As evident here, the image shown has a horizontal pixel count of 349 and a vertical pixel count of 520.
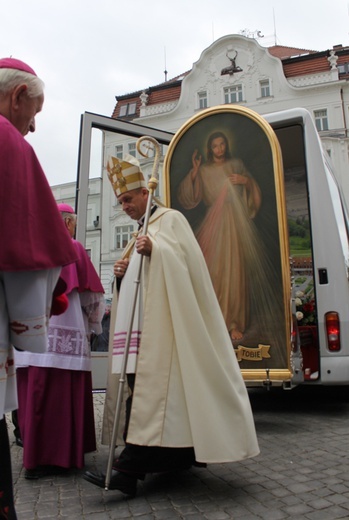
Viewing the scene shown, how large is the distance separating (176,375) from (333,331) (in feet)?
8.68

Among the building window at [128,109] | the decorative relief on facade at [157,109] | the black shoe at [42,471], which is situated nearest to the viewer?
the black shoe at [42,471]

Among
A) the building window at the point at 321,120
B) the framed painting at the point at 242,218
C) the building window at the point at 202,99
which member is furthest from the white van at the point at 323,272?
the building window at the point at 202,99

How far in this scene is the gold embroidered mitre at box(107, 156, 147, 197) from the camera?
3.29 meters

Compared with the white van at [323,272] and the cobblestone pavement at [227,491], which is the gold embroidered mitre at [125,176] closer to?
the cobblestone pavement at [227,491]

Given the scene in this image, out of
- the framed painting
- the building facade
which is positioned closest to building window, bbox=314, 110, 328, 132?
the building facade

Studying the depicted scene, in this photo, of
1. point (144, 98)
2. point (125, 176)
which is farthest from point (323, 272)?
point (144, 98)

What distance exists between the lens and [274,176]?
4723 millimetres

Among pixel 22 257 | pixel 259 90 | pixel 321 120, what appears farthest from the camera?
pixel 259 90

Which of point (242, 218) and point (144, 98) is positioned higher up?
point (144, 98)

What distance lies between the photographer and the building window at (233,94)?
2881 centimetres

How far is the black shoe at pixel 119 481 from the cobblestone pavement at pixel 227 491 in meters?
0.06

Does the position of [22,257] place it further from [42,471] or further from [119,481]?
[42,471]

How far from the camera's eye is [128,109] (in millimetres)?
31141

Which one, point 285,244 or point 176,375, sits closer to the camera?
point 176,375
